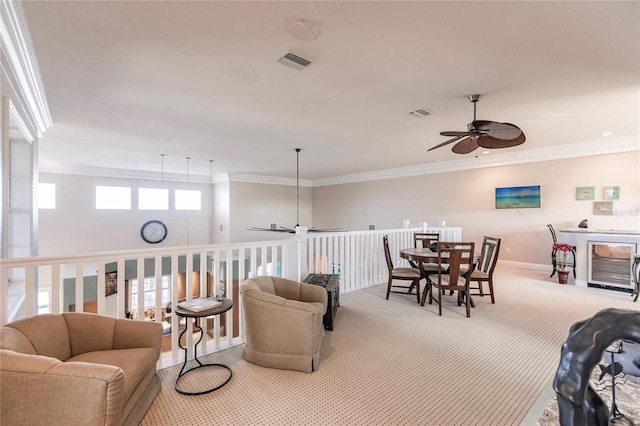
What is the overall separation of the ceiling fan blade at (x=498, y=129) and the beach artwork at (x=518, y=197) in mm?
4065

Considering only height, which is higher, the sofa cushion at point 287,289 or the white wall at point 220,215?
the white wall at point 220,215

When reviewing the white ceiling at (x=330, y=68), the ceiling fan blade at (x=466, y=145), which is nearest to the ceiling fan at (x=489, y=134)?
the ceiling fan blade at (x=466, y=145)

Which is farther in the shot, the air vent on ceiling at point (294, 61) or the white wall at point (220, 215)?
the white wall at point (220, 215)

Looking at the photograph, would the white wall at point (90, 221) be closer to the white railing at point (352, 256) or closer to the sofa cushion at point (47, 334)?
the white railing at point (352, 256)

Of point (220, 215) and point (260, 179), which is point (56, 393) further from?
point (260, 179)

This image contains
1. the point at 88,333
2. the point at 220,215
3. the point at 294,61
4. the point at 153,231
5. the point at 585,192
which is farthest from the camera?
the point at 220,215

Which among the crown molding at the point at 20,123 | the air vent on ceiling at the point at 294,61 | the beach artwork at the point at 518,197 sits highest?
the air vent on ceiling at the point at 294,61

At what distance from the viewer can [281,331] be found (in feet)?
7.55

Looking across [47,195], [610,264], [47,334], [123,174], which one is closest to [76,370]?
[47,334]

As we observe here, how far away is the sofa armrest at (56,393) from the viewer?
1237 millimetres

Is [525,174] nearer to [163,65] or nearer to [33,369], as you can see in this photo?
[163,65]

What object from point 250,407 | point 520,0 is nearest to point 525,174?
point 520,0

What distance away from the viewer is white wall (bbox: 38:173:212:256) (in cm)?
699

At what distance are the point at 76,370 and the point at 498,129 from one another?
3.71 m
